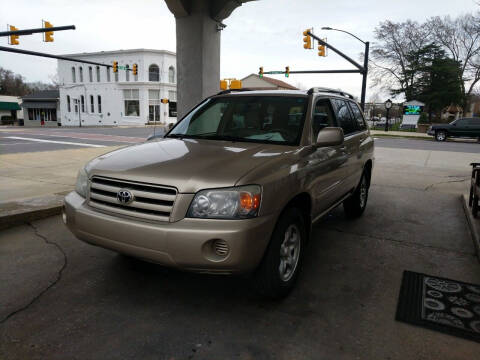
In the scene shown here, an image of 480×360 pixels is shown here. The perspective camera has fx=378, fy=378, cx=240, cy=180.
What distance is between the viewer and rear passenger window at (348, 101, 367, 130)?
211 inches

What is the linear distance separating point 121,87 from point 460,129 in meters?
41.4

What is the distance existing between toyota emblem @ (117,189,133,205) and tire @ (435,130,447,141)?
27.5 meters

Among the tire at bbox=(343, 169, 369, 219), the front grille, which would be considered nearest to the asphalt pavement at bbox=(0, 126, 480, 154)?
the tire at bbox=(343, 169, 369, 219)

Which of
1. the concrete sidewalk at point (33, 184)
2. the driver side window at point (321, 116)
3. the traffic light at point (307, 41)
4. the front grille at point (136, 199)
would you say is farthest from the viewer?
the traffic light at point (307, 41)

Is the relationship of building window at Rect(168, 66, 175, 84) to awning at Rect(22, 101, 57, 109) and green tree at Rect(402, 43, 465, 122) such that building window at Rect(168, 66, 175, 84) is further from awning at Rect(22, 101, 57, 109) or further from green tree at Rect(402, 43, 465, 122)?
green tree at Rect(402, 43, 465, 122)

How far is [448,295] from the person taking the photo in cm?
326

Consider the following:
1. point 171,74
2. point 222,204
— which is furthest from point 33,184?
point 171,74

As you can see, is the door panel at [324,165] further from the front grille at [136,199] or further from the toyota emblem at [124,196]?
the toyota emblem at [124,196]

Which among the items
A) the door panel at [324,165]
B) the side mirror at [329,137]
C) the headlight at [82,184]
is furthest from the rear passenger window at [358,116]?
the headlight at [82,184]

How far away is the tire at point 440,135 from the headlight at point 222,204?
27.2m

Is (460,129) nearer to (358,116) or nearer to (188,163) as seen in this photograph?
(358,116)

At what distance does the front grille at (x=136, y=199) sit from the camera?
102 inches

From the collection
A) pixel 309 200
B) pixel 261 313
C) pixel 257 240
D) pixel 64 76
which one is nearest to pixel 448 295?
pixel 309 200

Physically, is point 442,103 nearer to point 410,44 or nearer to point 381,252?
point 410,44
